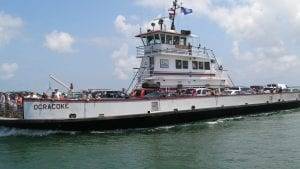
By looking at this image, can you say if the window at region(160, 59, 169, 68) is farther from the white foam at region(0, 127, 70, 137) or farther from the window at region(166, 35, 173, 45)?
the white foam at region(0, 127, 70, 137)

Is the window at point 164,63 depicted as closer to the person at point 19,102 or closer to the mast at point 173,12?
the mast at point 173,12

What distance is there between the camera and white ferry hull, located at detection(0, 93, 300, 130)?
26828mm

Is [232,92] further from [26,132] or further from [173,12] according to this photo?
[26,132]

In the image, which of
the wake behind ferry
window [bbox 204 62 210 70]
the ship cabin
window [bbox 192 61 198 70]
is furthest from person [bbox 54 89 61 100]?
window [bbox 204 62 210 70]

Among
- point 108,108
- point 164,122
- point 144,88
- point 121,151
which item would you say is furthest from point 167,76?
point 121,151

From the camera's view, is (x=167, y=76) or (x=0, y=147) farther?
(x=167, y=76)

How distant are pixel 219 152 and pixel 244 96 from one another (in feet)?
62.8

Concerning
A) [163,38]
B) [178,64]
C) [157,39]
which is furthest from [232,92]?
[157,39]

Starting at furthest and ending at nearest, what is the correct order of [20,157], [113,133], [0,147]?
[113,133] → [0,147] → [20,157]

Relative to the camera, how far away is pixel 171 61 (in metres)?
35.8

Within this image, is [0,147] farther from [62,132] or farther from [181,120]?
[181,120]

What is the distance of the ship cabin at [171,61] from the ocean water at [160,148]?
489cm

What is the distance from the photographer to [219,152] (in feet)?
70.7

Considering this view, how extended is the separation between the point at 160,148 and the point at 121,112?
23.8 feet
